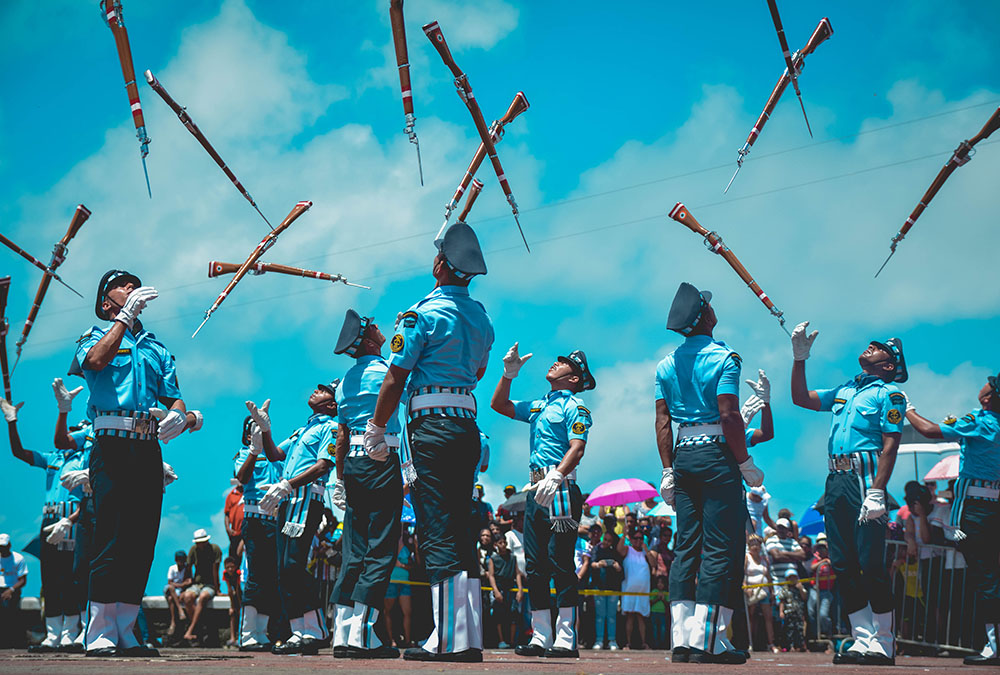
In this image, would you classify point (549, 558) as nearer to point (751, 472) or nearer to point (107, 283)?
point (751, 472)

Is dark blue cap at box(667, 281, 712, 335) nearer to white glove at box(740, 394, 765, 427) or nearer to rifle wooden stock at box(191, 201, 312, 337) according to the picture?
white glove at box(740, 394, 765, 427)

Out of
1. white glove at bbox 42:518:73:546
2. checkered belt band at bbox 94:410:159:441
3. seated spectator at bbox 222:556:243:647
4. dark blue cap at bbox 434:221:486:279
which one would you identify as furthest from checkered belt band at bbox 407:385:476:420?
seated spectator at bbox 222:556:243:647

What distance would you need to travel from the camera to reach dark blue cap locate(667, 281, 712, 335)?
7.41 metres

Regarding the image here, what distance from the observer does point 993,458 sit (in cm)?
986

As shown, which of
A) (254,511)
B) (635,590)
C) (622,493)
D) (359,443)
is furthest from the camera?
(622,493)

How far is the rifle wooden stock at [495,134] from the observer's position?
1102 centimetres

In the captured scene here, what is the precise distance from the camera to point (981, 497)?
32.4 feet

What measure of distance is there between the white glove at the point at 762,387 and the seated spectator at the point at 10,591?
1129 centimetres

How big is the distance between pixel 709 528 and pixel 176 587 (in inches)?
409

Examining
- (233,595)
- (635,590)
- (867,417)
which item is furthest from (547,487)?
(233,595)

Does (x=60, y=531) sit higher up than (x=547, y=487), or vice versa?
(x=547, y=487)

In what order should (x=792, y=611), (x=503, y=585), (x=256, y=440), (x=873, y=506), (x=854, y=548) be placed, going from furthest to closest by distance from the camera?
(x=792, y=611)
(x=503, y=585)
(x=256, y=440)
(x=854, y=548)
(x=873, y=506)

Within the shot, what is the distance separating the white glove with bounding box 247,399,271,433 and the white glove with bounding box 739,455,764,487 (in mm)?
5027

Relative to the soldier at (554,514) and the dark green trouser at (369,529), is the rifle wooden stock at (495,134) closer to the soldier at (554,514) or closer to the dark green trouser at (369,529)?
the soldier at (554,514)
